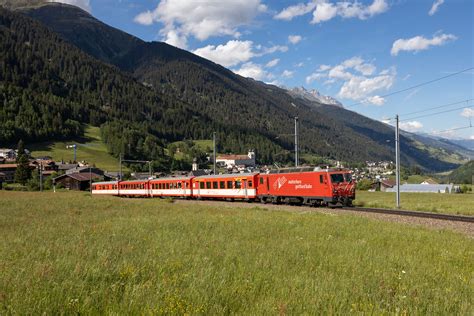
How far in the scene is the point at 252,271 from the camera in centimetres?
865

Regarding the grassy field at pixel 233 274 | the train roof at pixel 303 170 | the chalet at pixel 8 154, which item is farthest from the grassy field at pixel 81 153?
the grassy field at pixel 233 274

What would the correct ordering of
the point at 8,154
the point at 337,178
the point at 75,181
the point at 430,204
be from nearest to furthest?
the point at 337,178 < the point at 430,204 < the point at 75,181 < the point at 8,154

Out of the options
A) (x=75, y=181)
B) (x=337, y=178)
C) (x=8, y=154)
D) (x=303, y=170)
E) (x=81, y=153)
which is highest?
(x=81, y=153)

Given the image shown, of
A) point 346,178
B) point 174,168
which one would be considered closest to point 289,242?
point 346,178

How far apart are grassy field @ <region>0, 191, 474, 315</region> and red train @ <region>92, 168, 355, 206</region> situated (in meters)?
17.5

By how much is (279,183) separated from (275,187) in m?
0.68

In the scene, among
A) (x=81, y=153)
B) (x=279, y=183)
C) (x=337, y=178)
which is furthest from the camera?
(x=81, y=153)

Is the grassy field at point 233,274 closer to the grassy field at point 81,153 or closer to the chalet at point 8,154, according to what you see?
the grassy field at point 81,153

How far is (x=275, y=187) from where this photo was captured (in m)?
37.8

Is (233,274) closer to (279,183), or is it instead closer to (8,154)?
(279,183)

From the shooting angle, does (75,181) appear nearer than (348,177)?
No

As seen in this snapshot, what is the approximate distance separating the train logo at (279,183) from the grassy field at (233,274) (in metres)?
21.8

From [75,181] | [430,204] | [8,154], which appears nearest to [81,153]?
[8,154]

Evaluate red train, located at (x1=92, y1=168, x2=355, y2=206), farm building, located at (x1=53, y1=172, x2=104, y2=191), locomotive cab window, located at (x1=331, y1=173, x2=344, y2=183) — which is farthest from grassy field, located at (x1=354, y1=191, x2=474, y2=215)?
farm building, located at (x1=53, y1=172, x2=104, y2=191)
